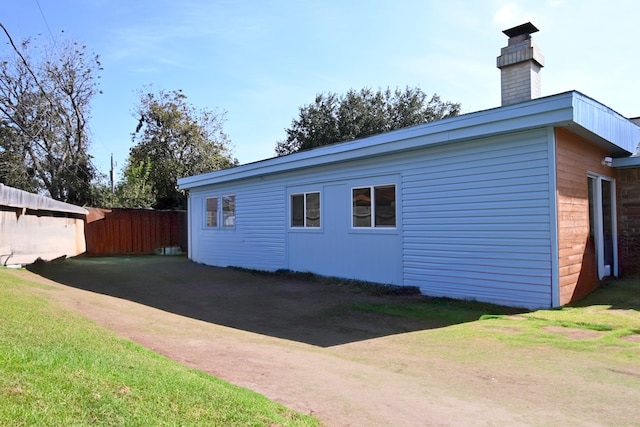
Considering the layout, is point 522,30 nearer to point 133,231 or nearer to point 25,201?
point 25,201

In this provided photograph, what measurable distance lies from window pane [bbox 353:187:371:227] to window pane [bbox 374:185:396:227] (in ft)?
0.80

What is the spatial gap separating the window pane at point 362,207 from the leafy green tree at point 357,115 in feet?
72.1

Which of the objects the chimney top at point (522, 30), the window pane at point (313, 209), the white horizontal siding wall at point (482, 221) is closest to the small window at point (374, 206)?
the white horizontal siding wall at point (482, 221)

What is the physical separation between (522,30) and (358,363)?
317 inches

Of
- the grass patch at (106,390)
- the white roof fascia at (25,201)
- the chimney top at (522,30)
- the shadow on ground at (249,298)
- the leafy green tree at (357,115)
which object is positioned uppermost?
the leafy green tree at (357,115)

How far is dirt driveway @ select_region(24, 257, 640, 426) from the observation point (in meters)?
3.52

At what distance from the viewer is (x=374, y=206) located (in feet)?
33.5

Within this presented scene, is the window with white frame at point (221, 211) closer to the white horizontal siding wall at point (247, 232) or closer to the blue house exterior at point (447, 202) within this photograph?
the white horizontal siding wall at point (247, 232)

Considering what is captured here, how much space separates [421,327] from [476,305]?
1.73m

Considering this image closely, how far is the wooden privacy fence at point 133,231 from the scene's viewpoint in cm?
1893

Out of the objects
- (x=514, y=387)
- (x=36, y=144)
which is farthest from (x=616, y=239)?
(x=36, y=144)

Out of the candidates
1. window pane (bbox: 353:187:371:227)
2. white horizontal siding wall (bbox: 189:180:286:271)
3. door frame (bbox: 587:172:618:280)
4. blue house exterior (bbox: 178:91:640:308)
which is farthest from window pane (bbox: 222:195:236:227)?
door frame (bbox: 587:172:618:280)

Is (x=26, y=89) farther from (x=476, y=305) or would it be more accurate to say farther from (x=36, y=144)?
(x=476, y=305)

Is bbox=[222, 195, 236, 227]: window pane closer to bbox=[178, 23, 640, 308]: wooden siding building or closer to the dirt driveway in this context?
bbox=[178, 23, 640, 308]: wooden siding building
